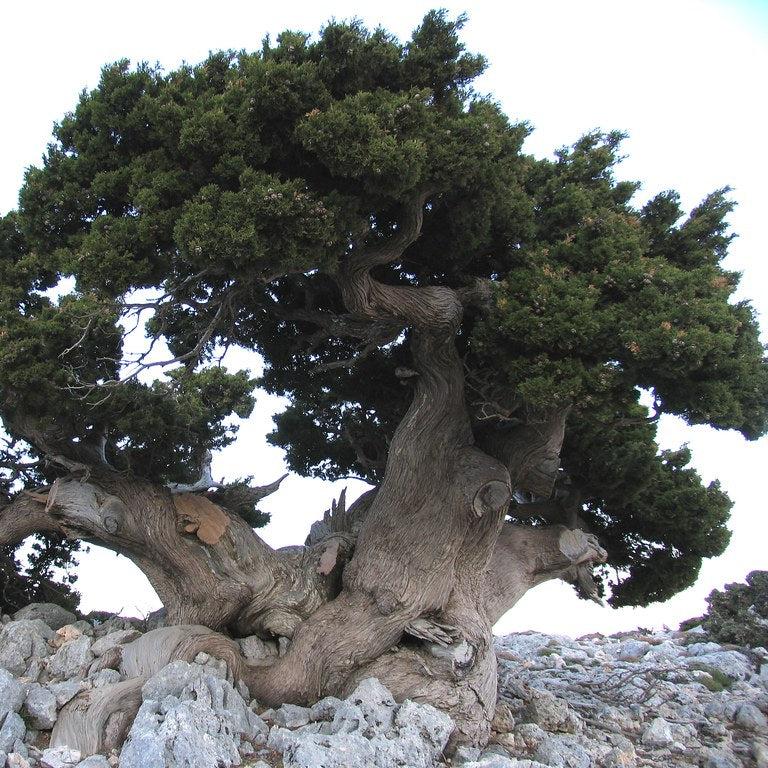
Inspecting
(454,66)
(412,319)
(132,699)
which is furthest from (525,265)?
(132,699)

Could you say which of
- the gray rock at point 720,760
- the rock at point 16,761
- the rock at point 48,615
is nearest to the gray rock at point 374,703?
the rock at point 16,761

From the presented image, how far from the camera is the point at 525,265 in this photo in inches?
384

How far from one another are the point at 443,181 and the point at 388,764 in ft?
20.2

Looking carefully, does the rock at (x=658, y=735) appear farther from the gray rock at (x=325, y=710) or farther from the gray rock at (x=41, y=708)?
the gray rock at (x=41, y=708)

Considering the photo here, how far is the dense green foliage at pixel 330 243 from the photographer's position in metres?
7.61

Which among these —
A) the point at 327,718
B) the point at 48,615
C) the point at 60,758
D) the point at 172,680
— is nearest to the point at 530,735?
the point at 327,718

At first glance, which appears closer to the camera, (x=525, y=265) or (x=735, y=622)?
(x=525, y=265)

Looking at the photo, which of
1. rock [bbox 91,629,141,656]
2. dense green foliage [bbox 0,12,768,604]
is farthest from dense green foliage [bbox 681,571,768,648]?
rock [bbox 91,629,141,656]

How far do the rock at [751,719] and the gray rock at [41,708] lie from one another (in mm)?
8674

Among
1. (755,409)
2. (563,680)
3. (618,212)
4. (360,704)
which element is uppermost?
(618,212)

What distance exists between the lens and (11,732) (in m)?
6.85

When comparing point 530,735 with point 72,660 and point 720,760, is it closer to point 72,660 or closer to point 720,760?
point 720,760

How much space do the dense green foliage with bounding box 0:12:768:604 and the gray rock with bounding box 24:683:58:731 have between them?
306 centimetres

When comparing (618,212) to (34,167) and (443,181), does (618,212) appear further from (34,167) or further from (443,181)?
(34,167)
